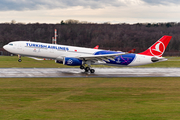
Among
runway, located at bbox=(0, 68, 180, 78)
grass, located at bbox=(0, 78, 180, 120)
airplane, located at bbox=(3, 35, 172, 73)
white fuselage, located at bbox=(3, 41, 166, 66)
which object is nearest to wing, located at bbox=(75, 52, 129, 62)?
airplane, located at bbox=(3, 35, 172, 73)

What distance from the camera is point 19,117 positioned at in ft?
47.1

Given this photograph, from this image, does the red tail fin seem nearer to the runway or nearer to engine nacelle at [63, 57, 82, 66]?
the runway

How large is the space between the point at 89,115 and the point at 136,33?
13320 cm

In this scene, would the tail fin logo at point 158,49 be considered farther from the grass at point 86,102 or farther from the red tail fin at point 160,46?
the grass at point 86,102

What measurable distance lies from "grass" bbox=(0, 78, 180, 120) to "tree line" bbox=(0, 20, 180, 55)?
96.6m

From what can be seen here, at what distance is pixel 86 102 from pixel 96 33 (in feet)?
422

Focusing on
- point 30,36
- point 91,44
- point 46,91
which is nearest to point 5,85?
point 46,91

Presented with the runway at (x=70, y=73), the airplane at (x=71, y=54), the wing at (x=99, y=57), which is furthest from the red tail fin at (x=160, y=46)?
the wing at (x=99, y=57)

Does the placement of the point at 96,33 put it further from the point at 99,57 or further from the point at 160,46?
the point at 99,57

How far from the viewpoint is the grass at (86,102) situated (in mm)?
14977

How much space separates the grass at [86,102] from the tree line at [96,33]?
317ft

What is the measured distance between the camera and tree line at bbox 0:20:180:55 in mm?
127875

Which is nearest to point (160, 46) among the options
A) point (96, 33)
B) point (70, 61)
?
point (70, 61)

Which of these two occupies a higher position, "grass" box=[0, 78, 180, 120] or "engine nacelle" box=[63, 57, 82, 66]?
"engine nacelle" box=[63, 57, 82, 66]
